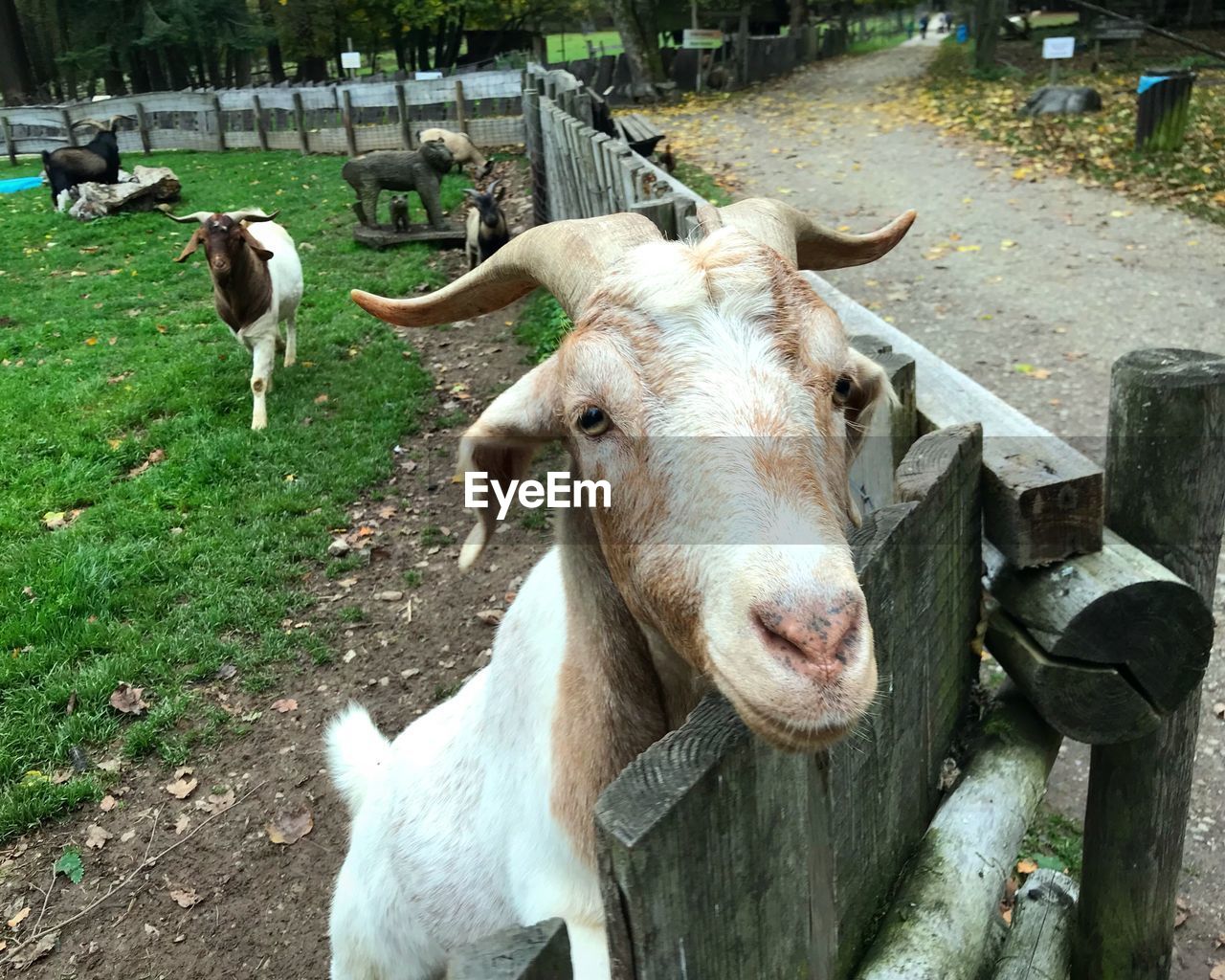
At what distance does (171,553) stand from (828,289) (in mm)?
4315

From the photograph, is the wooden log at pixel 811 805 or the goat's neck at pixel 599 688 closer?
the wooden log at pixel 811 805

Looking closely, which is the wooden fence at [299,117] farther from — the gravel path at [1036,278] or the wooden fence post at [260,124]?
the gravel path at [1036,278]

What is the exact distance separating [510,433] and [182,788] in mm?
3177

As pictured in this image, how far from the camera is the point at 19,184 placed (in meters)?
19.3

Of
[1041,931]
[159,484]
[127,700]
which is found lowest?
[127,700]

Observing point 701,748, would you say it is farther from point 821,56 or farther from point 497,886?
point 821,56

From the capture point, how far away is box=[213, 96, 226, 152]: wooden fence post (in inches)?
910

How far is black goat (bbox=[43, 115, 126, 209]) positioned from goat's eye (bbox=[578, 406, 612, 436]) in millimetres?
17946

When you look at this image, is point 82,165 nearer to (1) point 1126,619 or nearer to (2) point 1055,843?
(2) point 1055,843

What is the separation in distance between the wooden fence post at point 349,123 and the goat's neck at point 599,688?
818 inches

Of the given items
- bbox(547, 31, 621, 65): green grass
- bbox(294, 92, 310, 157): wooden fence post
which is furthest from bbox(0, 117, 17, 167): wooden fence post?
bbox(547, 31, 621, 65): green grass

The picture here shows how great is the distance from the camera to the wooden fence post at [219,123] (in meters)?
23.1

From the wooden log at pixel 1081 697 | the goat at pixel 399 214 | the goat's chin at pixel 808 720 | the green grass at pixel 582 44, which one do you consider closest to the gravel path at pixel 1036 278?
the wooden log at pixel 1081 697

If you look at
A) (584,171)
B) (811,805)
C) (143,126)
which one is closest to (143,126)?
(143,126)
